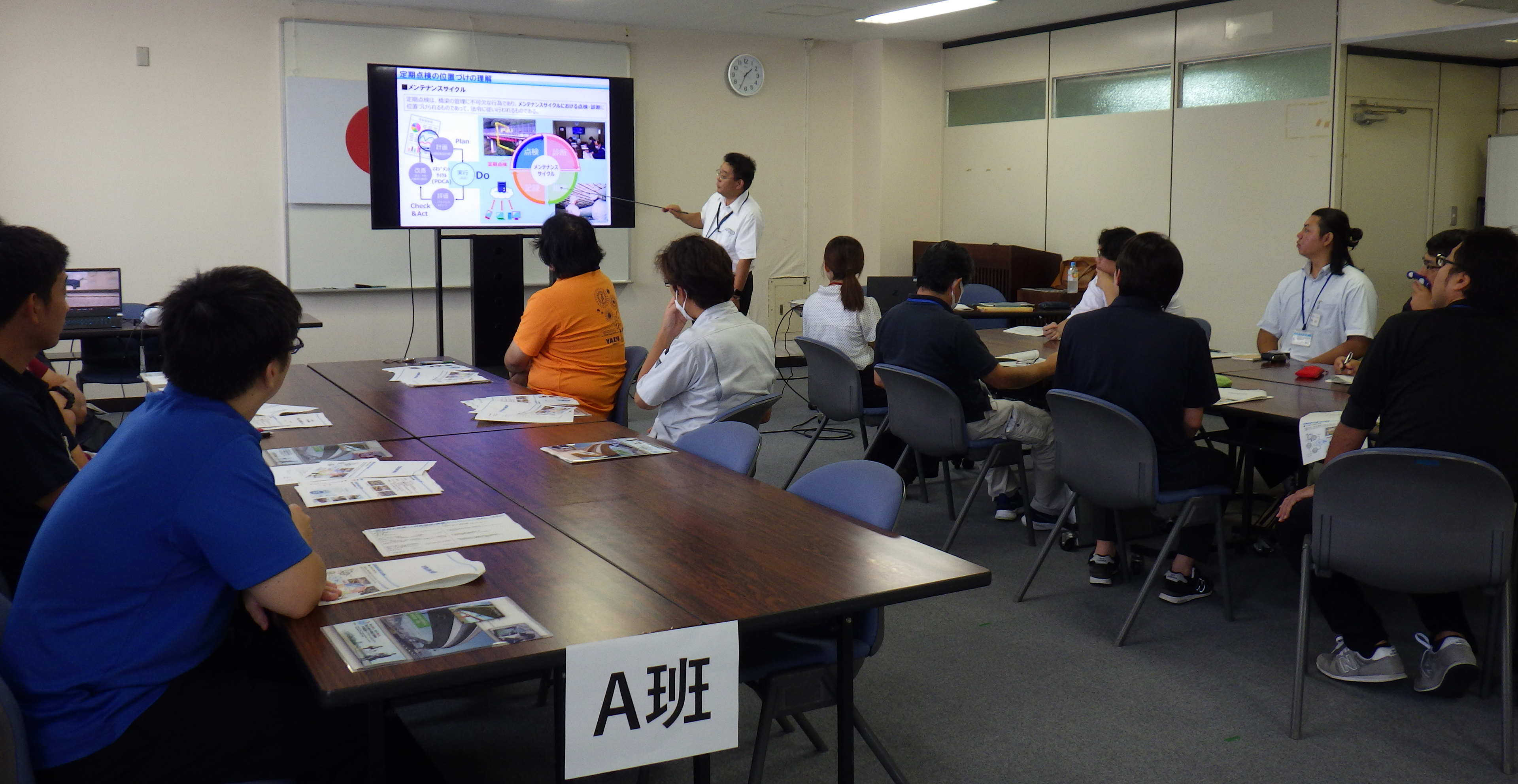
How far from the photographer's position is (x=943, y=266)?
3.97m

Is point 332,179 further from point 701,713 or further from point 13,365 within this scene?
point 701,713

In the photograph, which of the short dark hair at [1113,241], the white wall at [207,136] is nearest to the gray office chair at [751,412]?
the short dark hair at [1113,241]

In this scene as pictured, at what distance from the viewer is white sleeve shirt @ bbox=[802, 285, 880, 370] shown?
16.7ft

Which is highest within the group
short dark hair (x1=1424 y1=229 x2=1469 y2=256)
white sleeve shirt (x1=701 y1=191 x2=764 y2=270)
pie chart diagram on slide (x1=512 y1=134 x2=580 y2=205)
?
pie chart diagram on slide (x1=512 y1=134 x2=580 y2=205)

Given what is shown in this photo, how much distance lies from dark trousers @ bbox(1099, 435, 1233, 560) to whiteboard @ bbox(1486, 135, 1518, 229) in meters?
4.79

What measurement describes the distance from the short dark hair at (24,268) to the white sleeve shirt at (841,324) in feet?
10.6

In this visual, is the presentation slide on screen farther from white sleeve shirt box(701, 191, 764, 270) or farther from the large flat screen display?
white sleeve shirt box(701, 191, 764, 270)

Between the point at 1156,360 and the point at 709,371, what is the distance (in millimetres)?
1366

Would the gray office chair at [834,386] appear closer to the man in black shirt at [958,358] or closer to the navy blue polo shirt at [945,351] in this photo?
the man in black shirt at [958,358]

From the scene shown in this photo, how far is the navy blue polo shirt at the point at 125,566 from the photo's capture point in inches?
58.3

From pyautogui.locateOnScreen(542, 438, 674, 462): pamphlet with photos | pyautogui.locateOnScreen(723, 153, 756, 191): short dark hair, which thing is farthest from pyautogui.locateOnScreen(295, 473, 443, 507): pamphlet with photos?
pyautogui.locateOnScreen(723, 153, 756, 191): short dark hair

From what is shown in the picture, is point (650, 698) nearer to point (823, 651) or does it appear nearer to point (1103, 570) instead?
point (823, 651)

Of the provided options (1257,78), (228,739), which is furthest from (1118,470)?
(1257,78)

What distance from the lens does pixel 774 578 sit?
5.75ft
